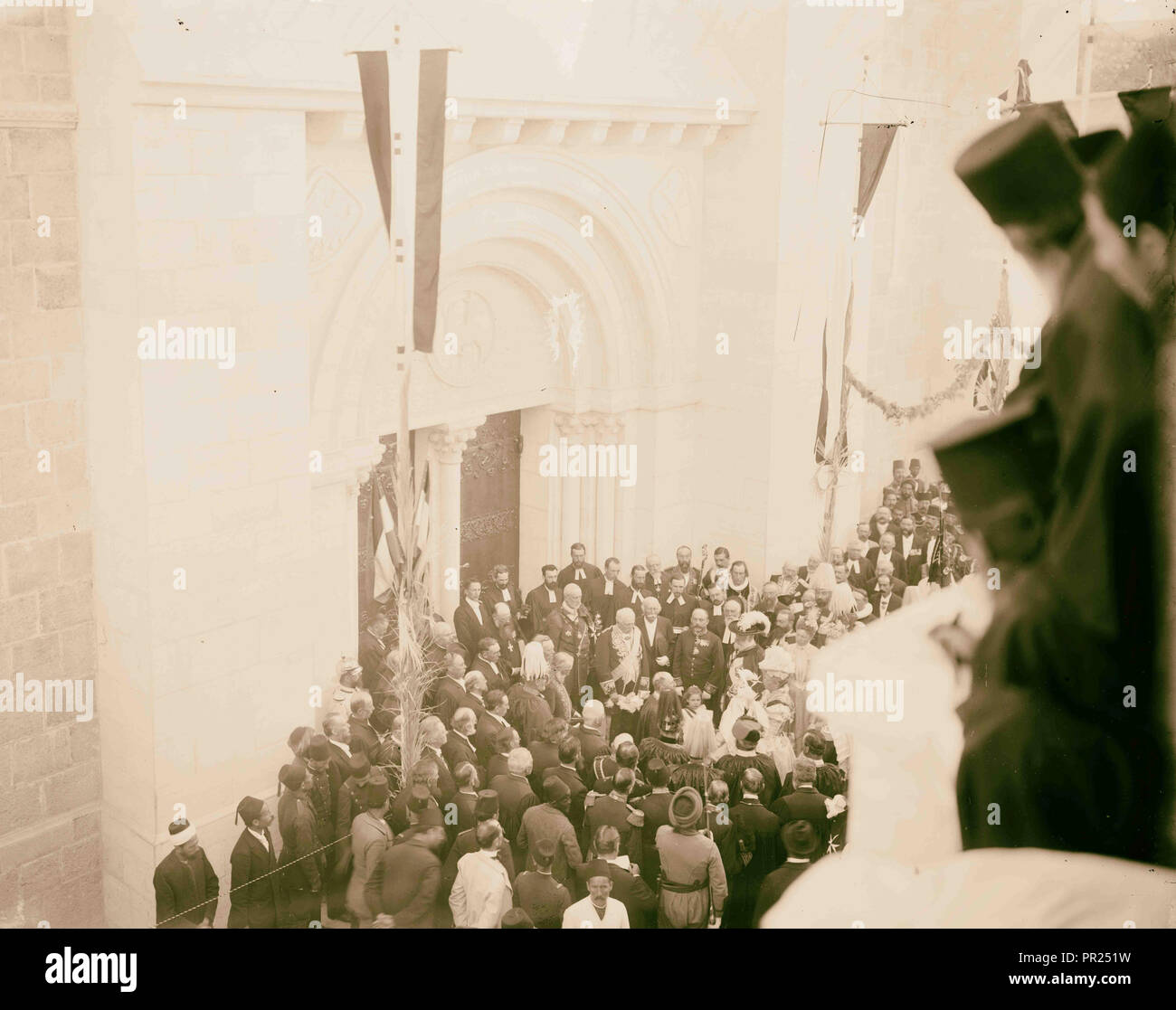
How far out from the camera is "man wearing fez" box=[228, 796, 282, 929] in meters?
6.29

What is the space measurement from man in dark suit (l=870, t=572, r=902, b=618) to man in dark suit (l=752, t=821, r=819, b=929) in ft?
14.7

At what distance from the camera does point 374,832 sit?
6.08m

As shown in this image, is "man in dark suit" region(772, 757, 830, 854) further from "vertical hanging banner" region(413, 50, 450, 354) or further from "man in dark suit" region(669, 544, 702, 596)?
"man in dark suit" region(669, 544, 702, 596)

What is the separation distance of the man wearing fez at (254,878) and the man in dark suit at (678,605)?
3.68 meters

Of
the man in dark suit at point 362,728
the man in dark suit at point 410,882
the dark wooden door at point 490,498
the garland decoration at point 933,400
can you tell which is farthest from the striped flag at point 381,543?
the garland decoration at point 933,400

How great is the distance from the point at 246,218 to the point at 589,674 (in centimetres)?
388

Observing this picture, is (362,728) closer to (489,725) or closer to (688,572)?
(489,725)

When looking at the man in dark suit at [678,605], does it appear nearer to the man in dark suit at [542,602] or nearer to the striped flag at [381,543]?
the man in dark suit at [542,602]

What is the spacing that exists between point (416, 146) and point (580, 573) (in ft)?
13.5

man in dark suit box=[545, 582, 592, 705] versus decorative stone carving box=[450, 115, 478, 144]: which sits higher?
decorative stone carving box=[450, 115, 478, 144]

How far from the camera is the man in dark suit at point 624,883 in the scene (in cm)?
545

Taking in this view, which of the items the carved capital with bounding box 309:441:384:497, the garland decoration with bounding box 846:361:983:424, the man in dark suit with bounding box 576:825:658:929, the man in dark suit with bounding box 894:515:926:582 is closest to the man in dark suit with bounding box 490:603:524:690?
the carved capital with bounding box 309:441:384:497

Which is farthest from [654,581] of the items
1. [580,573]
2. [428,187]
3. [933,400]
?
[933,400]

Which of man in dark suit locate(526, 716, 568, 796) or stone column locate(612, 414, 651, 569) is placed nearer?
man in dark suit locate(526, 716, 568, 796)
